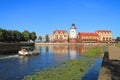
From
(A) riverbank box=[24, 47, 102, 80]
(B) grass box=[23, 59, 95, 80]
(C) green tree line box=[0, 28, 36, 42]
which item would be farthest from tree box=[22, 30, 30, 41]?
(B) grass box=[23, 59, 95, 80]

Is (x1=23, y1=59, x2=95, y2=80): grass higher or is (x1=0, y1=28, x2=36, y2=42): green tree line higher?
(x1=0, y1=28, x2=36, y2=42): green tree line

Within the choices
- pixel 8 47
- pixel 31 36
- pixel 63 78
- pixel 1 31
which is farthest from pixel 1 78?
pixel 31 36

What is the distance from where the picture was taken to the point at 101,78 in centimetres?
1933

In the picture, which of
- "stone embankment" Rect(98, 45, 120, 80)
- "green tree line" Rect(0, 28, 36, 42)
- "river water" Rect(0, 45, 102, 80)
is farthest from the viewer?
"green tree line" Rect(0, 28, 36, 42)

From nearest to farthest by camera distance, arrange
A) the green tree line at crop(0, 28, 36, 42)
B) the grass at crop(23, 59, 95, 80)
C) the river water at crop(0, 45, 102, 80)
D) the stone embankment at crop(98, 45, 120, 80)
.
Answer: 1. the stone embankment at crop(98, 45, 120, 80)
2. the grass at crop(23, 59, 95, 80)
3. the river water at crop(0, 45, 102, 80)
4. the green tree line at crop(0, 28, 36, 42)

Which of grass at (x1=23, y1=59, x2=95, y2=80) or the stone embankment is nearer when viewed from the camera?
the stone embankment

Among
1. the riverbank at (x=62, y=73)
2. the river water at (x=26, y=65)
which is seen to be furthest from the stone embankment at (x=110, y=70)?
the riverbank at (x=62, y=73)

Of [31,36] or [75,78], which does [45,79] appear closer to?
[75,78]

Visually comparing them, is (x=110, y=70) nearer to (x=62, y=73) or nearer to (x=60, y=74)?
(x=60, y=74)

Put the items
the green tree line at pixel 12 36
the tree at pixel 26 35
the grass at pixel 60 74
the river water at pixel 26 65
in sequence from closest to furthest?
the grass at pixel 60 74 → the river water at pixel 26 65 → the green tree line at pixel 12 36 → the tree at pixel 26 35

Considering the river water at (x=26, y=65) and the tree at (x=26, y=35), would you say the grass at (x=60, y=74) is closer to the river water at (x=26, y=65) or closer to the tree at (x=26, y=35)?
the river water at (x=26, y=65)

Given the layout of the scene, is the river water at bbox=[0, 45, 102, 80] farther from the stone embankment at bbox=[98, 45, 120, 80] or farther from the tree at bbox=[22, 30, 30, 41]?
the tree at bbox=[22, 30, 30, 41]

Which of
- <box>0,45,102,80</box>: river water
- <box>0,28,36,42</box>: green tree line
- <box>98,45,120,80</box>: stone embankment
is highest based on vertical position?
<box>0,28,36,42</box>: green tree line

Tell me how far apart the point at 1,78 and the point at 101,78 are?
12445 millimetres
